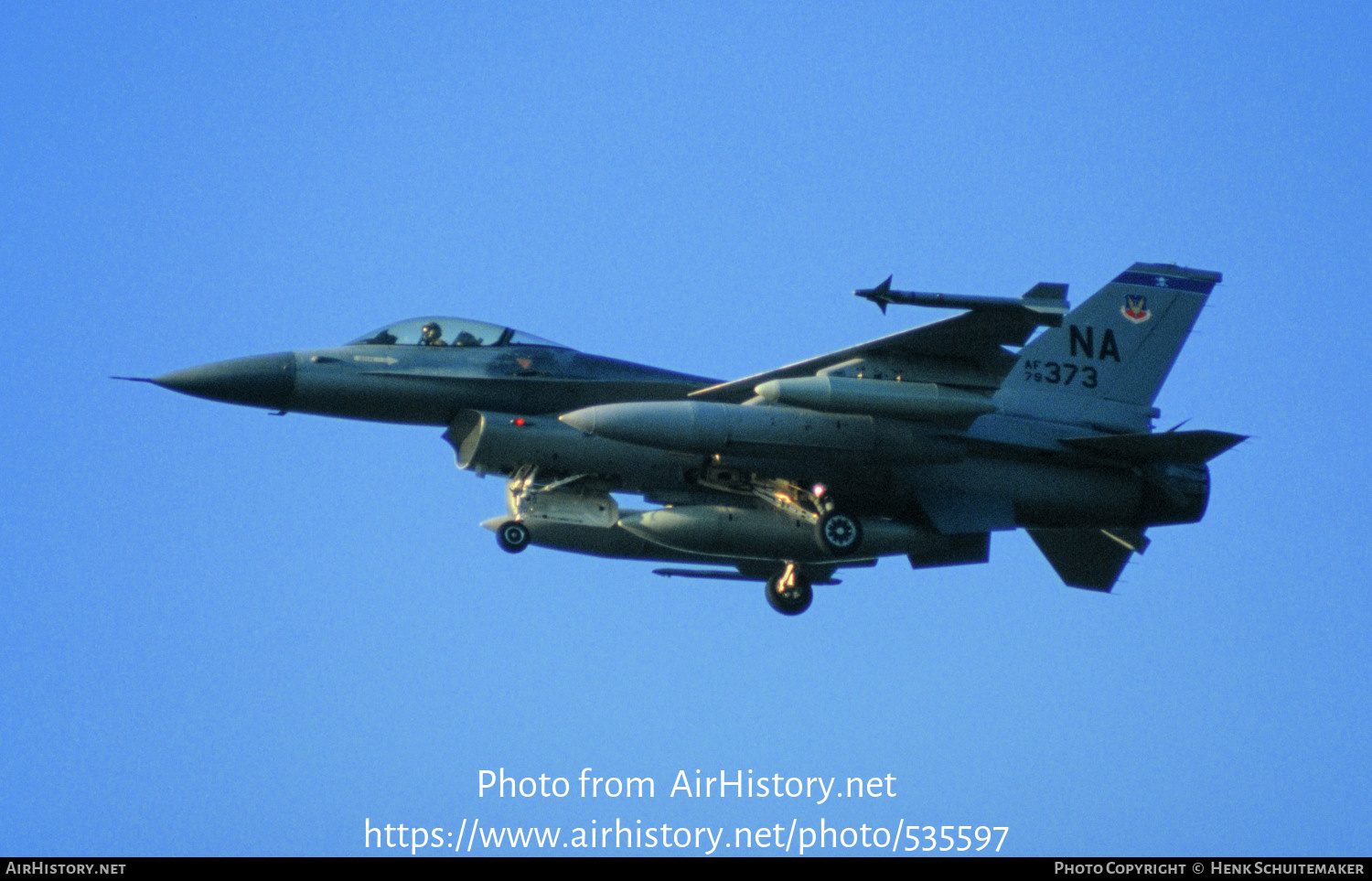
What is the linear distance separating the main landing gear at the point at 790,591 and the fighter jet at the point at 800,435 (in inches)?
1.3

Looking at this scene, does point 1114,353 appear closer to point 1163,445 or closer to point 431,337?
point 1163,445

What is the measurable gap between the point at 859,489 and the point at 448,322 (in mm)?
4653

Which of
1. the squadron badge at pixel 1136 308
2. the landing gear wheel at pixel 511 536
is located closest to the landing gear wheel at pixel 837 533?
the landing gear wheel at pixel 511 536

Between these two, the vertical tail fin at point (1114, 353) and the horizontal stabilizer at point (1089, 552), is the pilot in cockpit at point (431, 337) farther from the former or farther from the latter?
the horizontal stabilizer at point (1089, 552)

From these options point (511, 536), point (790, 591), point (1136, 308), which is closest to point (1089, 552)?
point (1136, 308)

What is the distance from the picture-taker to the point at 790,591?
20.2 meters

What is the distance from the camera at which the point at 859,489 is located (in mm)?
18922

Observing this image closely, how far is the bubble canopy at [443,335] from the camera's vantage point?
18.7 metres

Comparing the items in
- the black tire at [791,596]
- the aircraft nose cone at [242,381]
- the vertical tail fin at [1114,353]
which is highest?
the vertical tail fin at [1114,353]

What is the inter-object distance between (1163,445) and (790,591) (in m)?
4.36

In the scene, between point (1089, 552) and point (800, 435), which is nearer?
point (800, 435)

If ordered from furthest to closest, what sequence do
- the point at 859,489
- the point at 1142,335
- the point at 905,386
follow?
the point at 1142,335
the point at 859,489
the point at 905,386
